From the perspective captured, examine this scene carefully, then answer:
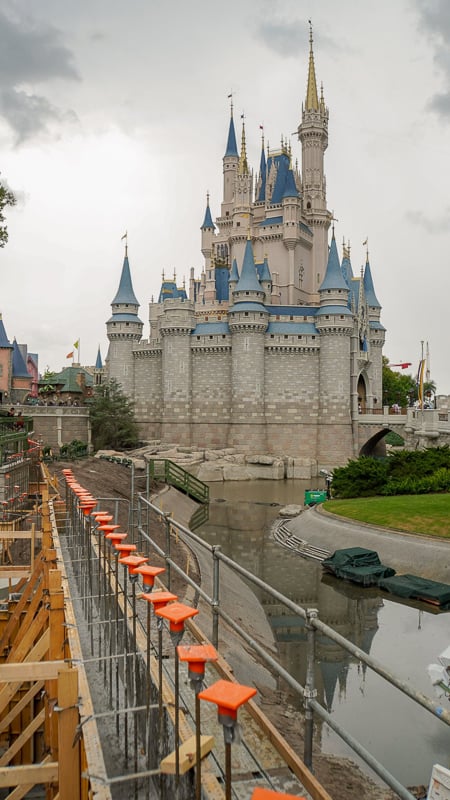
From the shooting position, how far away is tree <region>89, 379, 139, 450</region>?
2077 inches

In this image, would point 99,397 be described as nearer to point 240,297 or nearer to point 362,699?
point 240,297

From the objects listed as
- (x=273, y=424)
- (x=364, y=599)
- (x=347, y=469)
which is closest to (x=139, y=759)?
(x=364, y=599)

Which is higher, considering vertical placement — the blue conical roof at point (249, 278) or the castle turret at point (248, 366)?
the blue conical roof at point (249, 278)

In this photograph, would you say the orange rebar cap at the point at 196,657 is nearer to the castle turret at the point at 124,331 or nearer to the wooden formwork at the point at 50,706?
the wooden formwork at the point at 50,706

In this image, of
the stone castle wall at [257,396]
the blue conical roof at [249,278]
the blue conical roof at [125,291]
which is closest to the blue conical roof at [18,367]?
the blue conical roof at [125,291]

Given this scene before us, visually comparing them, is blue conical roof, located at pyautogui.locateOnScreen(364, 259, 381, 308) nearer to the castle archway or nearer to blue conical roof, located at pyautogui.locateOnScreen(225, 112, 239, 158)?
the castle archway

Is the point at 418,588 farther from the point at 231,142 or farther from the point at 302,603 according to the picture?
the point at 231,142

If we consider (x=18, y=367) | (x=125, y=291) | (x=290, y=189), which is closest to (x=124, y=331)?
(x=125, y=291)

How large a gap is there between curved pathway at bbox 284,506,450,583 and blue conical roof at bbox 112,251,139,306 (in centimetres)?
3786

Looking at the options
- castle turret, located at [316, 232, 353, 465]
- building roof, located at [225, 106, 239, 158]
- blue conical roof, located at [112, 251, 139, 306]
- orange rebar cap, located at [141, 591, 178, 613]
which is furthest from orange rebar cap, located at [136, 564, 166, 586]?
building roof, located at [225, 106, 239, 158]

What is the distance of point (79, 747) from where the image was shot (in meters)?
5.36

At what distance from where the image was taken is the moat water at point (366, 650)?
9820 mm

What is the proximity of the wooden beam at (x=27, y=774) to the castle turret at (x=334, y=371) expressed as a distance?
156 ft

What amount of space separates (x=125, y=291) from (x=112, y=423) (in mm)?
14009
